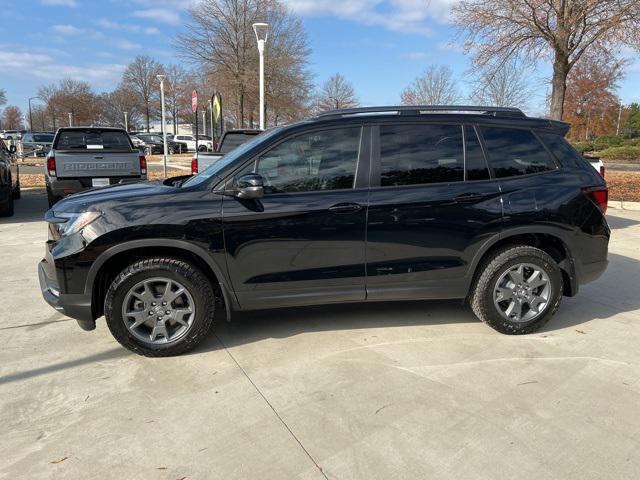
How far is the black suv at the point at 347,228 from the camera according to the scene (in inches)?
145

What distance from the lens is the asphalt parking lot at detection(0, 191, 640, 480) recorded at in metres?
2.63

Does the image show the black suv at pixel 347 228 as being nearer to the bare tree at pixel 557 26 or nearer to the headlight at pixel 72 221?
the headlight at pixel 72 221

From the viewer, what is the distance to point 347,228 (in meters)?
3.89

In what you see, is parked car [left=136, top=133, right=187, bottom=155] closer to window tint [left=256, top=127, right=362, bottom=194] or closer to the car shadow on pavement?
the car shadow on pavement

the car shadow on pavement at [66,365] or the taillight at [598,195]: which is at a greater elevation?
the taillight at [598,195]

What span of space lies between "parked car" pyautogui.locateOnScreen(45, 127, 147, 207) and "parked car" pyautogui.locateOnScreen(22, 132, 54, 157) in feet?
76.9

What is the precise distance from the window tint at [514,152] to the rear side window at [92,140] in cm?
829

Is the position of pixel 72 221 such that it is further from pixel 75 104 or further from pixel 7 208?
pixel 75 104

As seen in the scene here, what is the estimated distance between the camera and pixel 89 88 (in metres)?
66.1

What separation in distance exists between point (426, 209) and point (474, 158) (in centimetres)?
64

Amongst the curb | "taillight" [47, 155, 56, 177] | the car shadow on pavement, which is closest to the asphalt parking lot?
the car shadow on pavement

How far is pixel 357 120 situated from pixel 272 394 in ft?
7.19

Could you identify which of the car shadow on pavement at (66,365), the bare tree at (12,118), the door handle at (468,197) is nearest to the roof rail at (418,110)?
the door handle at (468,197)

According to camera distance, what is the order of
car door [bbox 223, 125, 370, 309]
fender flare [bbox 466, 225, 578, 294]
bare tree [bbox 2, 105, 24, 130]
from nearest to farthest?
car door [bbox 223, 125, 370, 309], fender flare [bbox 466, 225, 578, 294], bare tree [bbox 2, 105, 24, 130]
